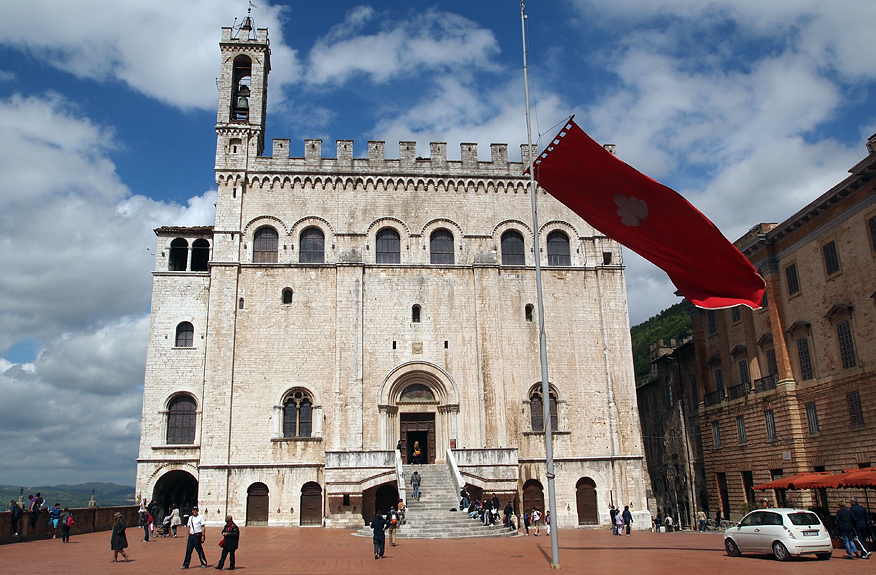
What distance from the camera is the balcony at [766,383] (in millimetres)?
31016

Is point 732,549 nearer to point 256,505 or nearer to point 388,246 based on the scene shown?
point 256,505

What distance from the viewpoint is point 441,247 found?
35969 millimetres

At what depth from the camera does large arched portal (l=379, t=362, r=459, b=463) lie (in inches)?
1307

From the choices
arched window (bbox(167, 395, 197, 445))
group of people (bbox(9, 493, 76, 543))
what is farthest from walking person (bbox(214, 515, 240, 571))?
arched window (bbox(167, 395, 197, 445))

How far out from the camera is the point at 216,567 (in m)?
17.0

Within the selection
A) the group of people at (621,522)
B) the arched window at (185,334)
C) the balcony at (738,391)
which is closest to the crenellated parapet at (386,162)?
the arched window at (185,334)

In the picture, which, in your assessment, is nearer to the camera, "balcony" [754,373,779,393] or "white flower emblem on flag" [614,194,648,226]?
"white flower emblem on flag" [614,194,648,226]

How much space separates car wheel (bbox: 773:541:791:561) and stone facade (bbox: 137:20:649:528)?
13.4 m

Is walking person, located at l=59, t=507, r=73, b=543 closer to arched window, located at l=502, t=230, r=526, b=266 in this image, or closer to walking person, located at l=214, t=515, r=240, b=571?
walking person, located at l=214, t=515, r=240, b=571

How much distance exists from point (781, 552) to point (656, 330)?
59713 millimetres

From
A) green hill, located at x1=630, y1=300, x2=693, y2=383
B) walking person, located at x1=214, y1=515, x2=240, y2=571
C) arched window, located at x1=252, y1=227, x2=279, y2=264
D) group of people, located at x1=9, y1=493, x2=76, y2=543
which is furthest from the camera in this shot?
green hill, located at x1=630, y1=300, x2=693, y2=383

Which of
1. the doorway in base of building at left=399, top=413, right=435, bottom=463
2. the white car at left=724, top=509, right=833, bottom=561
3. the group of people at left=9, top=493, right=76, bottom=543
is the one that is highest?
the doorway in base of building at left=399, top=413, right=435, bottom=463

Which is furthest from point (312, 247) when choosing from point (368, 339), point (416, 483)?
point (416, 483)

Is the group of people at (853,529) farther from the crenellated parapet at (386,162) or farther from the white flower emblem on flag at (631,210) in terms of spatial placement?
the crenellated parapet at (386,162)
